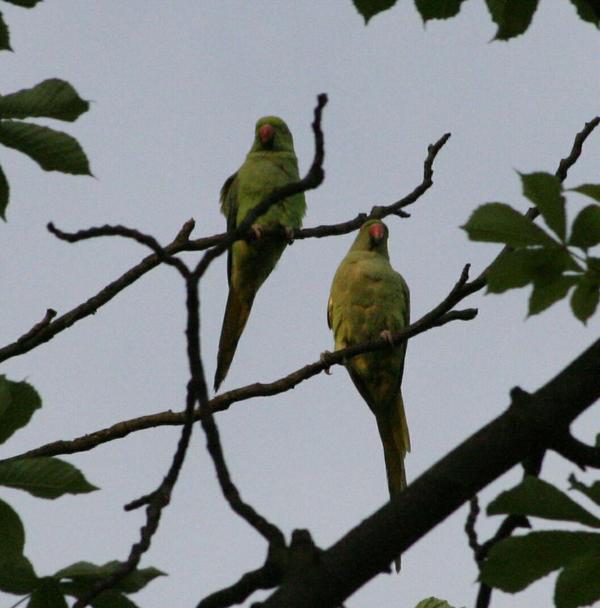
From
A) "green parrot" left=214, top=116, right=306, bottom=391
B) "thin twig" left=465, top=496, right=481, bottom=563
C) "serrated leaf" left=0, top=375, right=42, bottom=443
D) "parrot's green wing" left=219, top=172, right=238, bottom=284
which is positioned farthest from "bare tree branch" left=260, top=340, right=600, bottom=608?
"parrot's green wing" left=219, top=172, right=238, bottom=284

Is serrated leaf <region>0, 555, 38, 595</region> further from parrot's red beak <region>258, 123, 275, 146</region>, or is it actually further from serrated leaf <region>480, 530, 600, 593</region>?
parrot's red beak <region>258, 123, 275, 146</region>

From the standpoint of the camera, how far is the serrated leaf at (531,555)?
164cm

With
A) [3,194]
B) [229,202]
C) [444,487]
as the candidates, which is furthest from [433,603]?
[229,202]

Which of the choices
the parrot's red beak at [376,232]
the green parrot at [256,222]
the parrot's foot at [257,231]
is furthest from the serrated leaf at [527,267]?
the parrot's red beak at [376,232]

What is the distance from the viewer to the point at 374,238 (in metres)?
7.81

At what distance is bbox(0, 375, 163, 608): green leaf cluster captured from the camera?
205 cm

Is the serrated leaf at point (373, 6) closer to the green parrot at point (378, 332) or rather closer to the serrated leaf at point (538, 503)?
the serrated leaf at point (538, 503)

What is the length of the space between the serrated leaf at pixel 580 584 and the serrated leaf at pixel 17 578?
3.51ft

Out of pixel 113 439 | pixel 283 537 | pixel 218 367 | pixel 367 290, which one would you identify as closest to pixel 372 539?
pixel 283 537

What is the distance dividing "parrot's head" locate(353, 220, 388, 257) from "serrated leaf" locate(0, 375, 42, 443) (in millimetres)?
5543

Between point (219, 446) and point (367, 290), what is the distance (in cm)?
562

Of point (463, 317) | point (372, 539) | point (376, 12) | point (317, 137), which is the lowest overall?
point (372, 539)

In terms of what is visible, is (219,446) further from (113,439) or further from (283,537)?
(113,439)

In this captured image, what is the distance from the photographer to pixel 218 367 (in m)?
6.22
